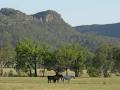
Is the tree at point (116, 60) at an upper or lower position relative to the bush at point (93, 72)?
upper

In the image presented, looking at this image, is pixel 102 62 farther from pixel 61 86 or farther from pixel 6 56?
pixel 61 86

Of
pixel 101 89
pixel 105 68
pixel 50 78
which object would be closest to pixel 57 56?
pixel 105 68

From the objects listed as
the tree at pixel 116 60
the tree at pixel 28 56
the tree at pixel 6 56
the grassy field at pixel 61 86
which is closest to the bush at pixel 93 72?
the tree at pixel 116 60

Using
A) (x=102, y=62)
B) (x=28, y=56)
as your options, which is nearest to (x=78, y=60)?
(x=102, y=62)

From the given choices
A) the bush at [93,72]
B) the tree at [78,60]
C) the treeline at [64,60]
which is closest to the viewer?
the bush at [93,72]

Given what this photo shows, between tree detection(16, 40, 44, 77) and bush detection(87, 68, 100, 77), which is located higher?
tree detection(16, 40, 44, 77)

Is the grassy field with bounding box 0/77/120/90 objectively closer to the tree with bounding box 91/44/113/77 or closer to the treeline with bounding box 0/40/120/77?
the treeline with bounding box 0/40/120/77

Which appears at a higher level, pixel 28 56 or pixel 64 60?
pixel 28 56

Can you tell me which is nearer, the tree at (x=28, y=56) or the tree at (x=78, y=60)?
the tree at (x=28, y=56)

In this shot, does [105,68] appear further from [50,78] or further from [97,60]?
[50,78]

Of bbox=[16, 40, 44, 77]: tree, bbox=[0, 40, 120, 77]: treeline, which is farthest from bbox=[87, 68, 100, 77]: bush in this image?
bbox=[16, 40, 44, 77]: tree

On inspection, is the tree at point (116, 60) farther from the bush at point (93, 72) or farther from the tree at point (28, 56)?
the tree at point (28, 56)

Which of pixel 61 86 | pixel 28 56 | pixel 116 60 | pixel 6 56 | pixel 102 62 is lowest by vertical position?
pixel 61 86

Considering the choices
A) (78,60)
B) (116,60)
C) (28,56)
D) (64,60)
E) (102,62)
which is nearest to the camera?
(28,56)
